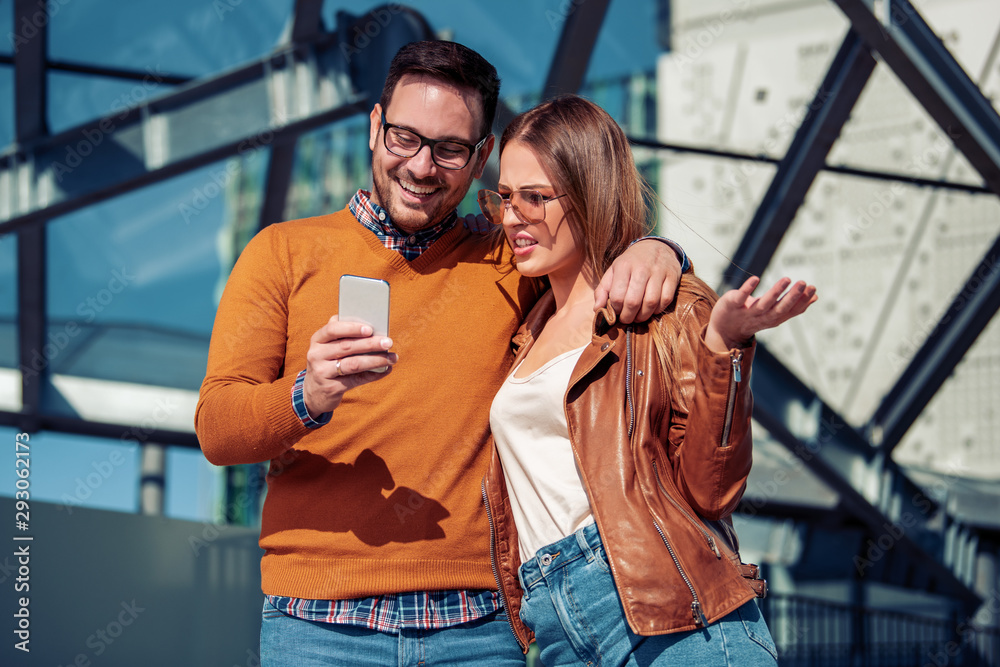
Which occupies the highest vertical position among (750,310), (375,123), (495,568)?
(375,123)

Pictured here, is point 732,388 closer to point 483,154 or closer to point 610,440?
point 610,440

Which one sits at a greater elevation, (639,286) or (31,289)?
(31,289)

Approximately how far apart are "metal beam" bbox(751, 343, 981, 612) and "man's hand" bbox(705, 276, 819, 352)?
5.39m

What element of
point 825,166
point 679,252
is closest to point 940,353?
point 825,166

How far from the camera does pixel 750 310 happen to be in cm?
185

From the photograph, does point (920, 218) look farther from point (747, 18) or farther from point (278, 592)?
point (278, 592)

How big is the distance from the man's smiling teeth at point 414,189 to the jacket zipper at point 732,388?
1052 mm

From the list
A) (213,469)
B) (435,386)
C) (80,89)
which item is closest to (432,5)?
(80,89)

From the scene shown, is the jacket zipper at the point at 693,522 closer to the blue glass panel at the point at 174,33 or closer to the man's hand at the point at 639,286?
the man's hand at the point at 639,286

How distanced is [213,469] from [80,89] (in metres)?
4.13

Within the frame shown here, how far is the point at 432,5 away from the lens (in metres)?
7.66

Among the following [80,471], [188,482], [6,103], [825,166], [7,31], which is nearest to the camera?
[80,471]

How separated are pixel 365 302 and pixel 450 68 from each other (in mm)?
958

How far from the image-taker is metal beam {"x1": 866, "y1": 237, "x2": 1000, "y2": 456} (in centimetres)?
794
